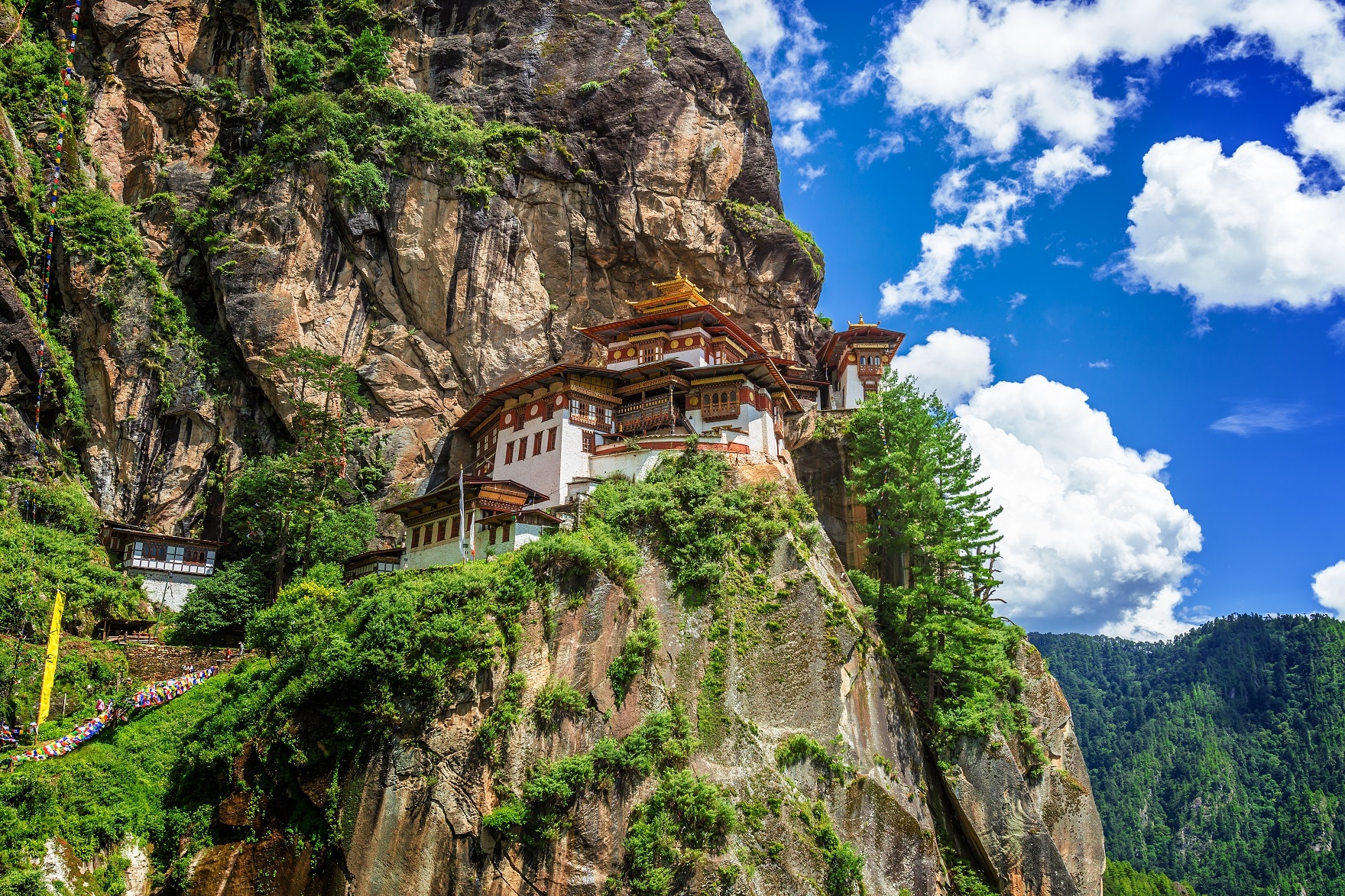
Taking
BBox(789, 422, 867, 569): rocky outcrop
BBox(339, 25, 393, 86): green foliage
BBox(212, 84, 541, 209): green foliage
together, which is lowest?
BBox(789, 422, 867, 569): rocky outcrop

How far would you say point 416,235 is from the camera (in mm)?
53594

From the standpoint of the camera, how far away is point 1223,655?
182125mm

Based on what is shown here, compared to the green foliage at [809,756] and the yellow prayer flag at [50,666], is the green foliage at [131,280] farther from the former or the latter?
the green foliage at [809,756]

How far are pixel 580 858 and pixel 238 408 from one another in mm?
32551

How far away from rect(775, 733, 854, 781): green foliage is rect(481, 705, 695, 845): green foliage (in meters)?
3.47

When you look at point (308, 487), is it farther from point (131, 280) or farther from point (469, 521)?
point (131, 280)

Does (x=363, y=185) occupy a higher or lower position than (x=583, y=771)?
higher

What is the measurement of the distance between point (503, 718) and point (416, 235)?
1286 inches

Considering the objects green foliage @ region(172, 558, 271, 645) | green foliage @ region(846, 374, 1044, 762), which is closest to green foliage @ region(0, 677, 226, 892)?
green foliage @ region(172, 558, 271, 645)

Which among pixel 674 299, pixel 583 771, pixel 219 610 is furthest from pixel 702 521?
pixel 219 610

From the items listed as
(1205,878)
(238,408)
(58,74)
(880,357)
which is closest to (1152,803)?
(1205,878)

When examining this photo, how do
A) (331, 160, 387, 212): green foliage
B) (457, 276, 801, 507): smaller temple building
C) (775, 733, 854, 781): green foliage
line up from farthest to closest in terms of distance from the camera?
(331, 160, 387, 212): green foliage → (457, 276, 801, 507): smaller temple building → (775, 733, 854, 781): green foliage

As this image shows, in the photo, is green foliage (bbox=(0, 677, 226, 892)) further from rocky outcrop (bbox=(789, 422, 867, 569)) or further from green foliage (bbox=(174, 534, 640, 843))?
rocky outcrop (bbox=(789, 422, 867, 569))

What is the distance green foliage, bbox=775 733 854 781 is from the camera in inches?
1324
